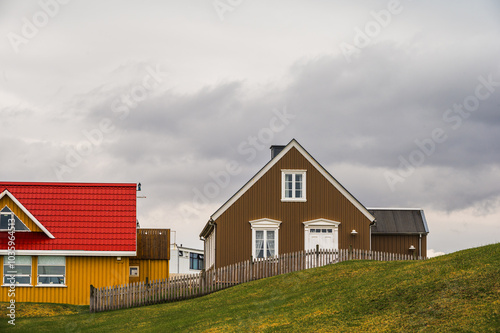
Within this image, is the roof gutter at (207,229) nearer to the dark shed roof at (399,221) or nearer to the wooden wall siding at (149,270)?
the wooden wall siding at (149,270)

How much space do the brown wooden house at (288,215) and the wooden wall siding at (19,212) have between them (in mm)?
9476

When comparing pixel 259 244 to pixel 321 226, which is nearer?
pixel 259 244

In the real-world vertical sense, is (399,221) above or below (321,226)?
above

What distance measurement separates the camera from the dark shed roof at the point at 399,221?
42.9 meters

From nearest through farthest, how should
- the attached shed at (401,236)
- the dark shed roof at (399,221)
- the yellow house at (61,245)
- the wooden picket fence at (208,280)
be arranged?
the wooden picket fence at (208,280), the yellow house at (61,245), the attached shed at (401,236), the dark shed roof at (399,221)

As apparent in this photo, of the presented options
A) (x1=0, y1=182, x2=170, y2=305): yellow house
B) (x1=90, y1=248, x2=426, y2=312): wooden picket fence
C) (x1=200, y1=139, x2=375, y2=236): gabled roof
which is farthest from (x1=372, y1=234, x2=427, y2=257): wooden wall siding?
(x1=0, y1=182, x2=170, y2=305): yellow house

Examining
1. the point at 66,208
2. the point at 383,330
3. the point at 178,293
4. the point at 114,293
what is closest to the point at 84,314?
the point at 114,293

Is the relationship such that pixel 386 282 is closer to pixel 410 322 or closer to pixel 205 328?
pixel 410 322

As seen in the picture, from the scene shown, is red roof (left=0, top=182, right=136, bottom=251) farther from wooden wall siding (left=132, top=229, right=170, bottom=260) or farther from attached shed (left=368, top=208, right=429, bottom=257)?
attached shed (left=368, top=208, right=429, bottom=257)

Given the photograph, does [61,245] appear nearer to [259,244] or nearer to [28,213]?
[28,213]

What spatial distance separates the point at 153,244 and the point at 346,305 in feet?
68.0

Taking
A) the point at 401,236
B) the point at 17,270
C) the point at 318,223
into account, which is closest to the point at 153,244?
the point at 17,270

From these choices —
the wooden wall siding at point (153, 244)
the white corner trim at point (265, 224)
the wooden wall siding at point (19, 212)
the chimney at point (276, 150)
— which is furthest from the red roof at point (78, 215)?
the chimney at point (276, 150)

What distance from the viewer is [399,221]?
43719 mm
